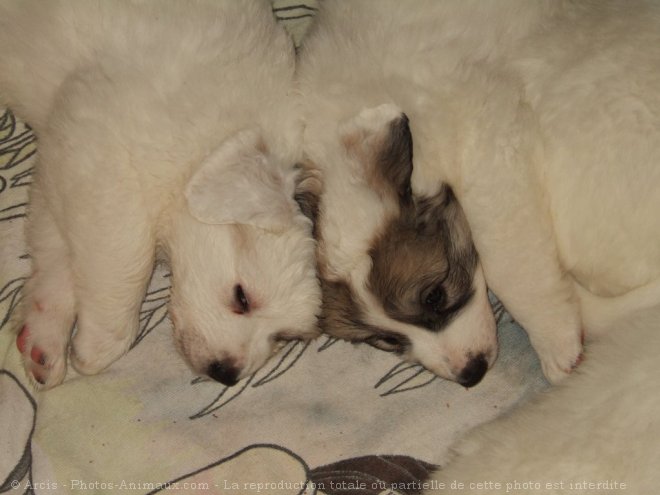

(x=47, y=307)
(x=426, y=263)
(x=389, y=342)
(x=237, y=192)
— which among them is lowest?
(x=389, y=342)

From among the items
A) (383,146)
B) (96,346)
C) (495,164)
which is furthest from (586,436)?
(96,346)

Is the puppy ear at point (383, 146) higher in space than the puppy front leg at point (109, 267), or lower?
higher

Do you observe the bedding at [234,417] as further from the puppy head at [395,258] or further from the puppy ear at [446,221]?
the puppy ear at [446,221]

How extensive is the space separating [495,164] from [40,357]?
2226 mm

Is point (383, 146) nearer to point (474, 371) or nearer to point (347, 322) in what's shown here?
point (347, 322)

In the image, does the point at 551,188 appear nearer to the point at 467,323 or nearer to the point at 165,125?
the point at 467,323

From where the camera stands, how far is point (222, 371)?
11.5 ft

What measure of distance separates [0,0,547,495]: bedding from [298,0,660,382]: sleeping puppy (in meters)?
0.32

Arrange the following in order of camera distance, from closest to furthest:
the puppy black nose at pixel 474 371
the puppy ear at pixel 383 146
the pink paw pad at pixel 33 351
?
1. the puppy ear at pixel 383 146
2. the puppy black nose at pixel 474 371
3. the pink paw pad at pixel 33 351

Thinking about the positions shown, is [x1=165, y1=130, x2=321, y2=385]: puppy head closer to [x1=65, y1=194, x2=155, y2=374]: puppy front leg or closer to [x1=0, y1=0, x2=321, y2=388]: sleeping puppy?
[x1=0, y1=0, x2=321, y2=388]: sleeping puppy

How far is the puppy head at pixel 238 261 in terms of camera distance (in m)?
3.27

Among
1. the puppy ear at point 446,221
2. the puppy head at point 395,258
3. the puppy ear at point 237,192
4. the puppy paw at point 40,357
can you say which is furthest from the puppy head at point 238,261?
the puppy paw at point 40,357

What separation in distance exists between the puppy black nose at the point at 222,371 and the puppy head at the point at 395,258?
1.51 ft

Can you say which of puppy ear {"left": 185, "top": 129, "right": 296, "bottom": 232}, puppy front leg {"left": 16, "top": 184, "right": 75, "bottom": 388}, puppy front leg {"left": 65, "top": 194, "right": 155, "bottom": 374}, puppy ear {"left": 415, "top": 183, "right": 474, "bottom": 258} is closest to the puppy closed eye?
puppy ear {"left": 415, "top": 183, "right": 474, "bottom": 258}
